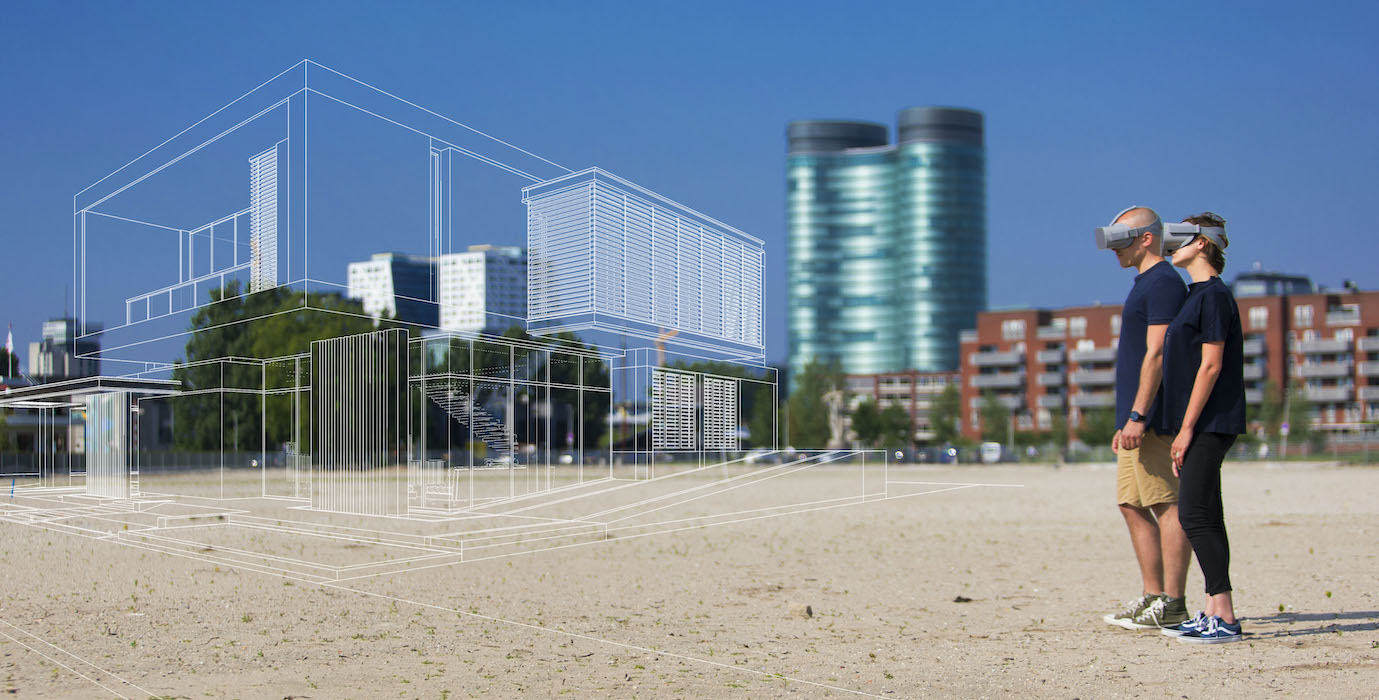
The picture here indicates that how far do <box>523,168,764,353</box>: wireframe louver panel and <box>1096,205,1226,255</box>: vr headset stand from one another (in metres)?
3.93

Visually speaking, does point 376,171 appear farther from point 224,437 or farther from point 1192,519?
point 1192,519

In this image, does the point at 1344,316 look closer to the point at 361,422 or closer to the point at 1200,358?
the point at 1200,358

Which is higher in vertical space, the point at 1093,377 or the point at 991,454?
the point at 1093,377

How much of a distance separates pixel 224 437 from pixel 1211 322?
7236 millimetres

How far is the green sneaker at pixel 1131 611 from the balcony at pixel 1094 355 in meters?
123

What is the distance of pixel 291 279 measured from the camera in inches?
300

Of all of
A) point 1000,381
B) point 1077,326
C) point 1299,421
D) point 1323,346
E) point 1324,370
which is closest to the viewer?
point 1299,421

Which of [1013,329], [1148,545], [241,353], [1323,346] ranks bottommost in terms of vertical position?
[1148,545]

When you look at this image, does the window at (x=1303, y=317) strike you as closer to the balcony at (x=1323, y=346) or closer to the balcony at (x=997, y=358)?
the balcony at (x=1323, y=346)

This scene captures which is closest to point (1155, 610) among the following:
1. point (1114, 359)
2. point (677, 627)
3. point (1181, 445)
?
point (1181, 445)

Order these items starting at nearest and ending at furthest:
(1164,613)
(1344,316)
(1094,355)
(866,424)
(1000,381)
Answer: (1164,613)
(866,424)
(1344,316)
(1094,355)
(1000,381)

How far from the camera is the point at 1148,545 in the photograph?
9031 millimetres

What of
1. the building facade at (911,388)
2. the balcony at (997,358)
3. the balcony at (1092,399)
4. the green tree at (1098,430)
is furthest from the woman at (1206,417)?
the building facade at (911,388)

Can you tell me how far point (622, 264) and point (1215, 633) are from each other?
5.55 meters
